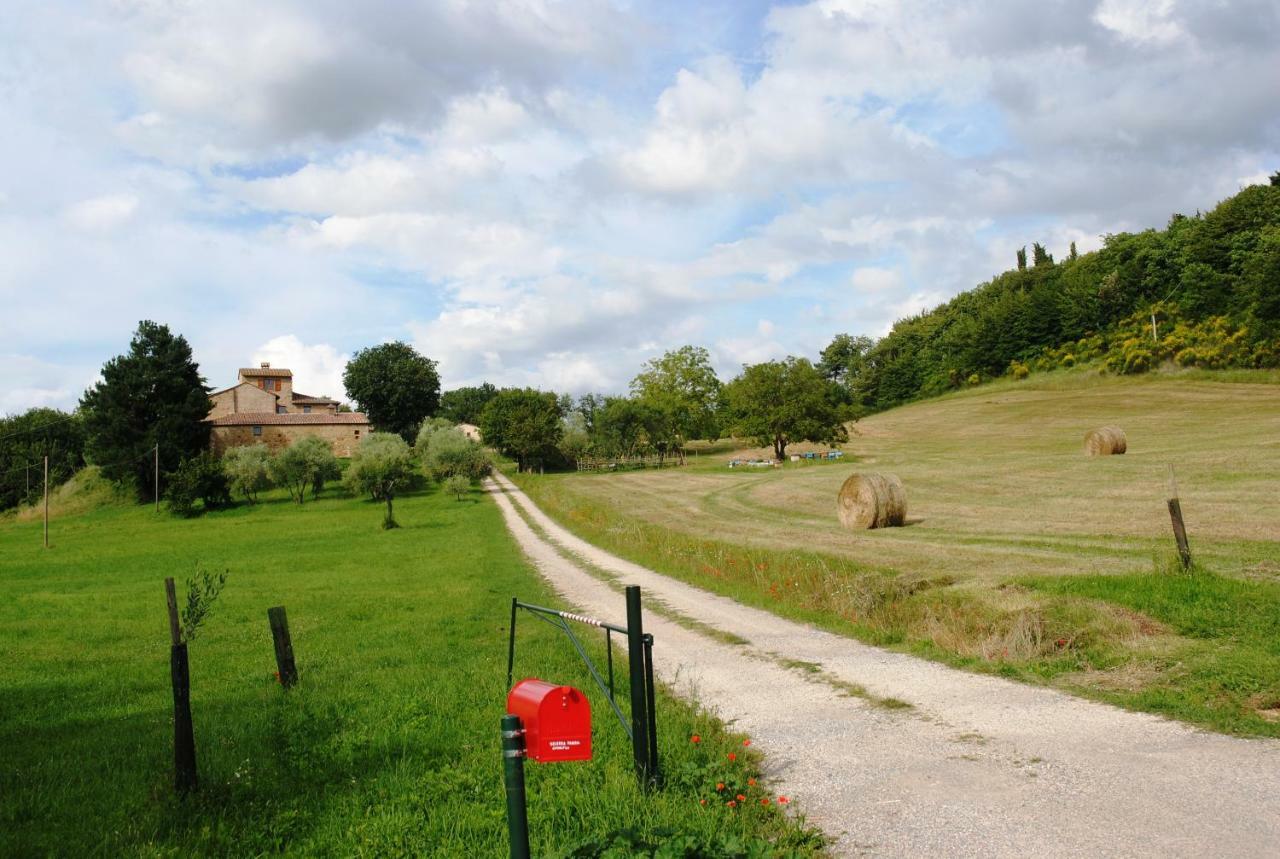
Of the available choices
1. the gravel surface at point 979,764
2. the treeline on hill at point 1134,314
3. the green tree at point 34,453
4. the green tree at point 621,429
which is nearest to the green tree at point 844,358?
the treeline on hill at point 1134,314

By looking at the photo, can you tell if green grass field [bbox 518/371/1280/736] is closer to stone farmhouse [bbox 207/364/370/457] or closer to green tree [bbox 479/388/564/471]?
green tree [bbox 479/388/564/471]

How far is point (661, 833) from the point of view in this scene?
4.85 m

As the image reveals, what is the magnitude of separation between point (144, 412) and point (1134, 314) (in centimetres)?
10809

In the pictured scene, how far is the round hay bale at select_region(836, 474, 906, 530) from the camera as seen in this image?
1074 inches

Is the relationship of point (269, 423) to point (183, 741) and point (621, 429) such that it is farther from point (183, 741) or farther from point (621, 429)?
point (183, 741)

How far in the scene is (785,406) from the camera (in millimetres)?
67188

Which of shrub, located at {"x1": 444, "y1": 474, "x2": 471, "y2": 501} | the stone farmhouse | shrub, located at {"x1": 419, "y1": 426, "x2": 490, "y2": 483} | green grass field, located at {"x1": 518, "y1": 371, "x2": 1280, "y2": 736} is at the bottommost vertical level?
green grass field, located at {"x1": 518, "y1": 371, "x2": 1280, "y2": 736}

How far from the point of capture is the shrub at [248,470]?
65.7m

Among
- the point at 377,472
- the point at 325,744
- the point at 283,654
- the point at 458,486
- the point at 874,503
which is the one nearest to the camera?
the point at 325,744

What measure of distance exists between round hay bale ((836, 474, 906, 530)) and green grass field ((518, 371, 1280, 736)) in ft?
2.71

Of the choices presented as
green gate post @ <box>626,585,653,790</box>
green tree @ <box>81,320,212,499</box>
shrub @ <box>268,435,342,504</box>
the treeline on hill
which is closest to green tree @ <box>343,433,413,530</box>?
shrub @ <box>268,435,342,504</box>

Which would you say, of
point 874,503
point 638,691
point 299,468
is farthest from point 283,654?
point 299,468

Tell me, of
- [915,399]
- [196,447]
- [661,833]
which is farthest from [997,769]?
[915,399]

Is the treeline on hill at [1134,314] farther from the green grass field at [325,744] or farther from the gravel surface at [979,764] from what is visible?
the green grass field at [325,744]
